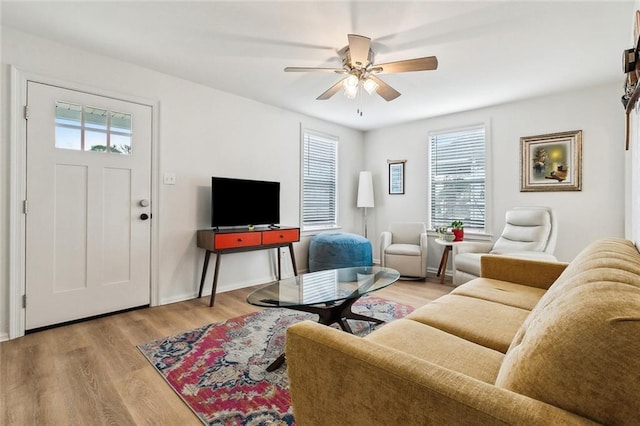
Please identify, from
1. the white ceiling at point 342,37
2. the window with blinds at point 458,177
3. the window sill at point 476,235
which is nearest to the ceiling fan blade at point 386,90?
the white ceiling at point 342,37

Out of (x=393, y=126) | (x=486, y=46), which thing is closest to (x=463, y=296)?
(x=486, y=46)

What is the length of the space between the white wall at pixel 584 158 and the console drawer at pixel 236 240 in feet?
9.00

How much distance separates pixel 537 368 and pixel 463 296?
53.4 inches

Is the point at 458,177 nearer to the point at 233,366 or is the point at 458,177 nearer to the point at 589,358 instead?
the point at 233,366

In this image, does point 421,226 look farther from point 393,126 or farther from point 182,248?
point 182,248

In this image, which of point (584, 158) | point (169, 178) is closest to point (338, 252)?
point (169, 178)

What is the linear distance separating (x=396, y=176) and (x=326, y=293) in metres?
3.48

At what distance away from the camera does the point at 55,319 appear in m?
2.59

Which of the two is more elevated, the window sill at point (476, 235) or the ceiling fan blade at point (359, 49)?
the ceiling fan blade at point (359, 49)

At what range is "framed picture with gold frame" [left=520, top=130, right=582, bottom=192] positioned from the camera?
3.54 meters

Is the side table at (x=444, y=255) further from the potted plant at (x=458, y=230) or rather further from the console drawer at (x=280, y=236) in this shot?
the console drawer at (x=280, y=236)

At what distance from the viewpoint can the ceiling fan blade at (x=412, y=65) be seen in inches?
87.2

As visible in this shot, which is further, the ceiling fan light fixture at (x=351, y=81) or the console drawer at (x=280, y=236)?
the console drawer at (x=280, y=236)

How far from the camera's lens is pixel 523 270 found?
2201 millimetres
